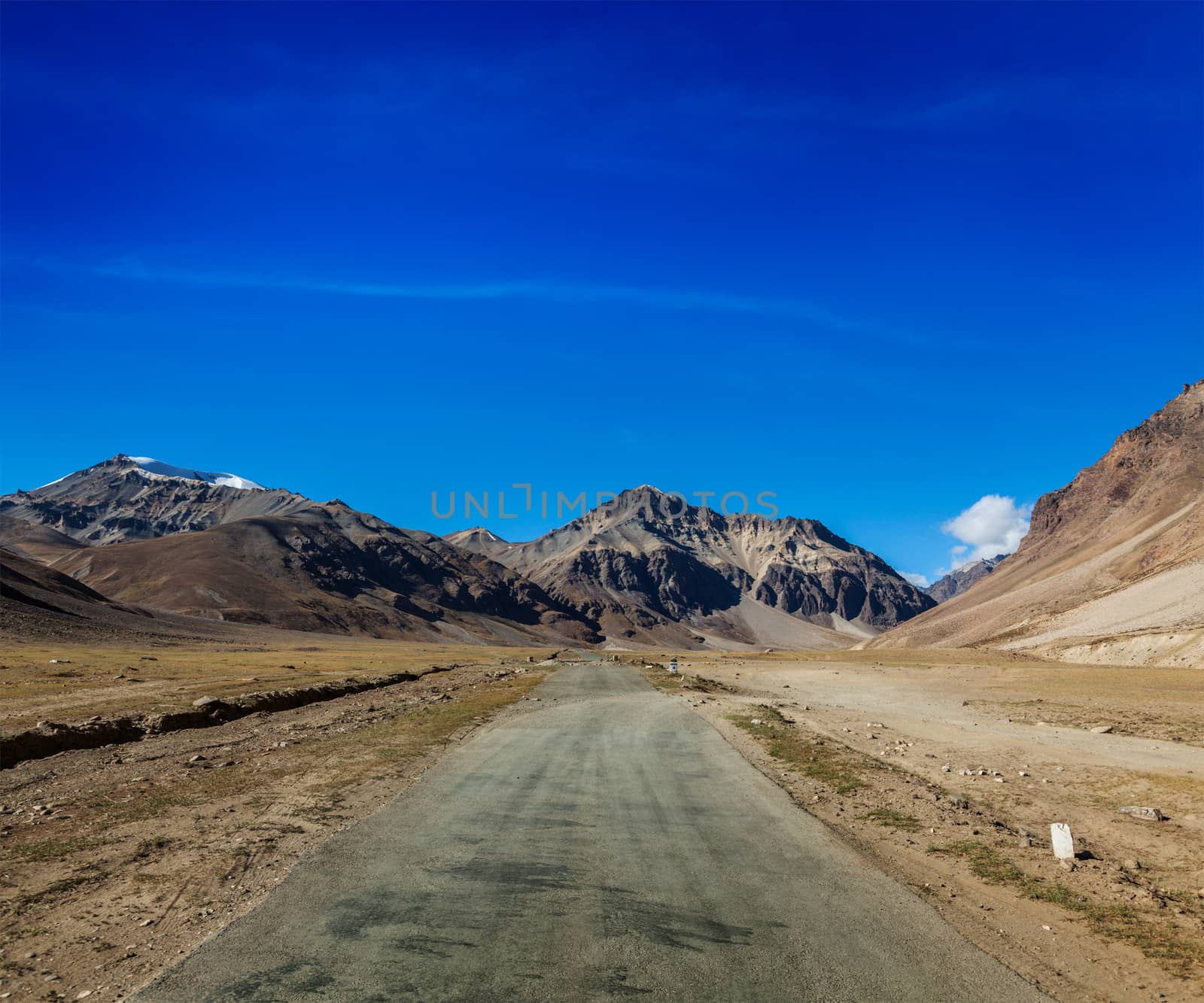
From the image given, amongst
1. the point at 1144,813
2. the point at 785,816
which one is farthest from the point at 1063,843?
the point at 1144,813

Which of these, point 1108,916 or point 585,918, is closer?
point 585,918

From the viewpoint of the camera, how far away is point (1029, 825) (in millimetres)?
14781

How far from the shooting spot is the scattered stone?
15.1 m

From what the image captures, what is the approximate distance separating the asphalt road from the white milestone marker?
333 centimetres

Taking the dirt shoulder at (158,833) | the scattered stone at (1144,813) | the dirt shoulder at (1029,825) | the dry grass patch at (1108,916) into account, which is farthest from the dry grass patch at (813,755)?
the dirt shoulder at (158,833)

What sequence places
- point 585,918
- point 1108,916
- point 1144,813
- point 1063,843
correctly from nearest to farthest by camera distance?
point 585,918, point 1108,916, point 1063,843, point 1144,813

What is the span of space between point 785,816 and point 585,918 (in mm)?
6754

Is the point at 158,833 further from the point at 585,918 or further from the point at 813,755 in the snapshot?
the point at 813,755

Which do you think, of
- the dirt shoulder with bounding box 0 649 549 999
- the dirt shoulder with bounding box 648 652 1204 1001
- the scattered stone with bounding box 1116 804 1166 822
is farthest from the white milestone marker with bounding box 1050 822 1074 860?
the dirt shoulder with bounding box 0 649 549 999

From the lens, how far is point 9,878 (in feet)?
33.6

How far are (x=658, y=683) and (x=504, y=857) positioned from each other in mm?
52995

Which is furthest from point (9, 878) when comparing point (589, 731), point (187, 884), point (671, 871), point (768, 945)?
point (589, 731)

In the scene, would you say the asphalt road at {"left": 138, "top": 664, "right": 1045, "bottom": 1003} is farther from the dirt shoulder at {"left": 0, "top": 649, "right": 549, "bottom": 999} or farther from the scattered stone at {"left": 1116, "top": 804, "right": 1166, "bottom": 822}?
the scattered stone at {"left": 1116, "top": 804, "right": 1166, "bottom": 822}

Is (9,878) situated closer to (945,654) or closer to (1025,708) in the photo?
(1025,708)
